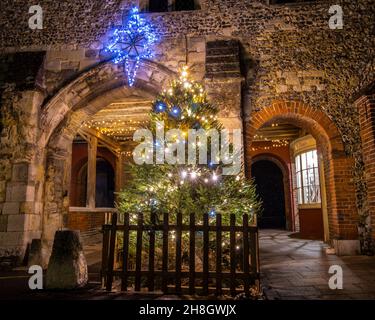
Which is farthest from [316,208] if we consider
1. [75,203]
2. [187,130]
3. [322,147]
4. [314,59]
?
[75,203]

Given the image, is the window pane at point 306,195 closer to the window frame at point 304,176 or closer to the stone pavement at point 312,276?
the window frame at point 304,176

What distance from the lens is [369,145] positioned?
236 inches

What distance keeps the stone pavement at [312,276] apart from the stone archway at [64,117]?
4308mm

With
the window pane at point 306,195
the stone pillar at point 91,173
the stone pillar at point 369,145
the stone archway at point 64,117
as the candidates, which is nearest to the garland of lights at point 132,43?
the stone archway at point 64,117

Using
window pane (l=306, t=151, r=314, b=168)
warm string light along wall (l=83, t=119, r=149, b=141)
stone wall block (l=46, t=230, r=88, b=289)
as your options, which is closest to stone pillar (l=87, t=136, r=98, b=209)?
warm string light along wall (l=83, t=119, r=149, b=141)

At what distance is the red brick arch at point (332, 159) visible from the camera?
241 inches

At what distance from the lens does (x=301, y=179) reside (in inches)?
396

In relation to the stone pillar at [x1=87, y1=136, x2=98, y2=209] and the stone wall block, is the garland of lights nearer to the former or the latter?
the stone wall block

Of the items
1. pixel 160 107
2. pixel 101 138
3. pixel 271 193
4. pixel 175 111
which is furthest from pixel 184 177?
pixel 271 193

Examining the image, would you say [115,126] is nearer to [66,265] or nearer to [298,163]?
[298,163]

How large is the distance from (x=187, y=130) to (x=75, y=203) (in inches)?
465

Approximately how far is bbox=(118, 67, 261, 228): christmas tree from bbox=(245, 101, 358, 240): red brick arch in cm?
191

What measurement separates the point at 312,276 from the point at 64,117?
608 centimetres

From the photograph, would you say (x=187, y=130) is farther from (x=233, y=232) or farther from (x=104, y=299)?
(x=104, y=299)
